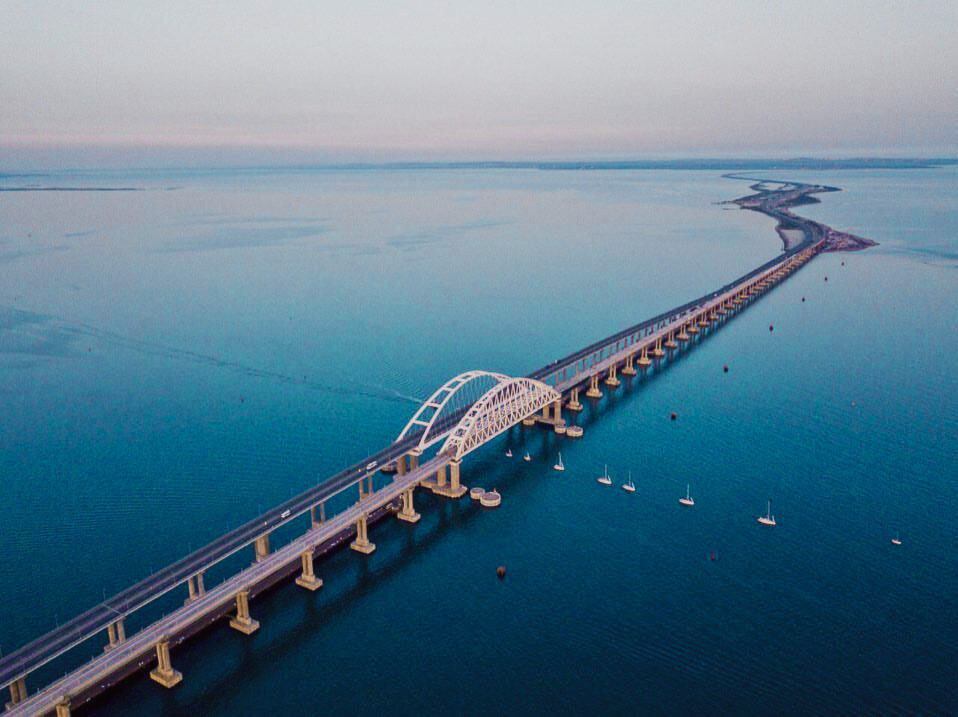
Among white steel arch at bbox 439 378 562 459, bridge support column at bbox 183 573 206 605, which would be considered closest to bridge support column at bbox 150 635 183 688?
bridge support column at bbox 183 573 206 605

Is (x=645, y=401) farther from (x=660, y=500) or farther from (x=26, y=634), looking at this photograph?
(x=26, y=634)

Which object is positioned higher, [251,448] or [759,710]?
[251,448]

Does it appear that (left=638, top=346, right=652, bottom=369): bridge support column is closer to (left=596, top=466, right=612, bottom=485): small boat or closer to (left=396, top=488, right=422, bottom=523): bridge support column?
(left=596, top=466, right=612, bottom=485): small boat

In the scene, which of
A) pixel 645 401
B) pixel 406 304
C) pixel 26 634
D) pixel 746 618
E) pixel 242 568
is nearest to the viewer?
pixel 26 634

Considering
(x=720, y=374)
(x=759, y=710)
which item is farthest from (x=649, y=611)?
(x=720, y=374)

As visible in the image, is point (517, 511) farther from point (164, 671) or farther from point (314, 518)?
point (164, 671)

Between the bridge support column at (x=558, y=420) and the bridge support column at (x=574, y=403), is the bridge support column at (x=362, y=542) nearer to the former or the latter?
the bridge support column at (x=558, y=420)

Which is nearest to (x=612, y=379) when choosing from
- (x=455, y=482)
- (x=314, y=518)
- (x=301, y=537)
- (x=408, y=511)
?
(x=455, y=482)
